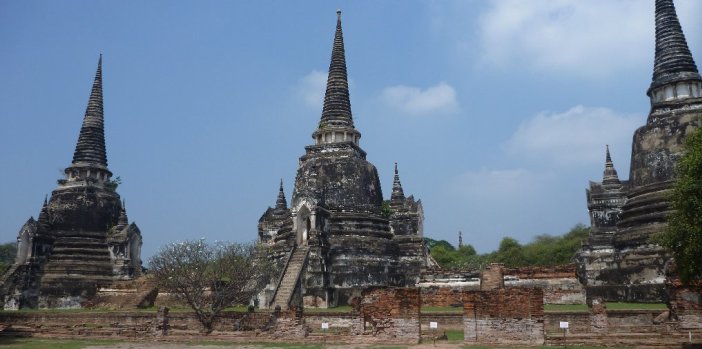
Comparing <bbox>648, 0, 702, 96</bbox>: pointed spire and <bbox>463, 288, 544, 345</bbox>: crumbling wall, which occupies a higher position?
<bbox>648, 0, 702, 96</bbox>: pointed spire

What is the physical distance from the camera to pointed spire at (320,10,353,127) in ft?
109

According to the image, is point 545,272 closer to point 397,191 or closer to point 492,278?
point 492,278

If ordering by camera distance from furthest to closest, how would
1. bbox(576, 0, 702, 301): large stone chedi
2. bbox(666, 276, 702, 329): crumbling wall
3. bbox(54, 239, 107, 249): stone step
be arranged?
bbox(54, 239, 107, 249): stone step → bbox(576, 0, 702, 301): large stone chedi → bbox(666, 276, 702, 329): crumbling wall

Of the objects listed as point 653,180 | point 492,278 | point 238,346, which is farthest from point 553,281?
point 238,346

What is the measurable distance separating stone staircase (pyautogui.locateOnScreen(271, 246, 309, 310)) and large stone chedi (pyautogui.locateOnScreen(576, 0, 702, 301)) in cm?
1256

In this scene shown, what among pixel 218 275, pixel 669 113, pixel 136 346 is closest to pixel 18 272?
pixel 218 275

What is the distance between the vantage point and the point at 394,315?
14422 millimetres

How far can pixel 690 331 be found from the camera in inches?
543

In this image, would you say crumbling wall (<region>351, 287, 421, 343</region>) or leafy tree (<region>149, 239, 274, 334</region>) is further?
leafy tree (<region>149, 239, 274, 334</region>)

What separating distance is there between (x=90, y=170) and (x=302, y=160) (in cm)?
1366

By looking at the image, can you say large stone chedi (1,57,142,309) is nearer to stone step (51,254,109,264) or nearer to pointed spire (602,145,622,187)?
stone step (51,254,109,264)

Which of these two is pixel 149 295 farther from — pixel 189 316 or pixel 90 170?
pixel 90 170

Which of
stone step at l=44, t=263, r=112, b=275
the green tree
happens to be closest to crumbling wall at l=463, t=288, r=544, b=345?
stone step at l=44, t=263, r=112, b=275

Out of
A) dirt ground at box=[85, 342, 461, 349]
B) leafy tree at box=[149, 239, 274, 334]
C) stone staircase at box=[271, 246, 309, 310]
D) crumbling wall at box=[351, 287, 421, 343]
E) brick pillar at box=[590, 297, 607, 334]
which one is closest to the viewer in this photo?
dirt ground at box=[85, 342, 461, 349]
